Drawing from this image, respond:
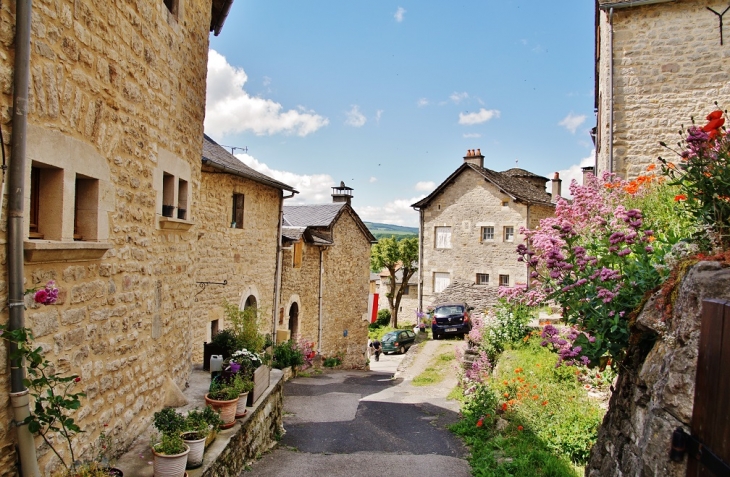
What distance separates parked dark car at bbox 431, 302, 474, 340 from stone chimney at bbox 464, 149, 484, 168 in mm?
7884

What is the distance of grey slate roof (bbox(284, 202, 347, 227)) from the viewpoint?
1772cm

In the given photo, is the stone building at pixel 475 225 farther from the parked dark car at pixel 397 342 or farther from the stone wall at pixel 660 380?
the stone wall at pixel 660 380

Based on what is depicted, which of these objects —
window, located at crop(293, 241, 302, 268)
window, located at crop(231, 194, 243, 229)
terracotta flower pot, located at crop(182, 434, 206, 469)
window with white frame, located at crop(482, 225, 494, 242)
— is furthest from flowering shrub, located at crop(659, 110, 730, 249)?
window with white frame, located at crop(482, 225, 494, 242)

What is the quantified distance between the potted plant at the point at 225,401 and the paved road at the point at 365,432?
0.75 m

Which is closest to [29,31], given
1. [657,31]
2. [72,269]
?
[72,269]

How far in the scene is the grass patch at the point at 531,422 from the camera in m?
6.14

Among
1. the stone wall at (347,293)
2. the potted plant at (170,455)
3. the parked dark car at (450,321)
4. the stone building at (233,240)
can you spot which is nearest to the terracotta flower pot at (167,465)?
the potted plant at (170,455)

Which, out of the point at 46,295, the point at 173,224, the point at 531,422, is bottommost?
the point at 531,422

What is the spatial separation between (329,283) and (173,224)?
12.3 m

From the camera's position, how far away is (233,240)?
11.3 metres

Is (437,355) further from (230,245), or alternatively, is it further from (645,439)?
(645,439)

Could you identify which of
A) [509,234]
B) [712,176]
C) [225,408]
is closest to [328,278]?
[509,234]

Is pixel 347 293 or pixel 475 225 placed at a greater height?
pixel 475 225

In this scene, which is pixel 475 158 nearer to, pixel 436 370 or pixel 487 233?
pixel 487 233
